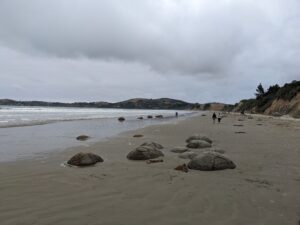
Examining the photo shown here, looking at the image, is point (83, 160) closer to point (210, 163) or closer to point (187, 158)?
point (187, 158)

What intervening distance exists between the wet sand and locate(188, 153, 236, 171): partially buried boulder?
1.36ft

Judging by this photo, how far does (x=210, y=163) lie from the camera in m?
10.9

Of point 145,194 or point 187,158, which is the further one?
point 187,158

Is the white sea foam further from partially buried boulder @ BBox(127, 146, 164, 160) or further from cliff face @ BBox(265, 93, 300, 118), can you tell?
cliff face @ BBox(265, 93, 300, 118)

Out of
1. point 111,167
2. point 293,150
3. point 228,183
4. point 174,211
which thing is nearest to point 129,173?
point 111,167

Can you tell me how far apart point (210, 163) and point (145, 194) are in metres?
3.65

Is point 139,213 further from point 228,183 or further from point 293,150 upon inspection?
point 293,150

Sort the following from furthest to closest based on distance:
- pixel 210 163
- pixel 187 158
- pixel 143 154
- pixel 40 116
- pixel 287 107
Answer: pixel 287 107 < pixel 40 116 < pixel 187 158 < pixel 143 154 < pixel 210 163

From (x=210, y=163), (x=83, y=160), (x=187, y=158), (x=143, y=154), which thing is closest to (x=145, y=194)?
(x=210, y=163)

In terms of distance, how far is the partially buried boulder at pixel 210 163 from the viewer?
425 inches

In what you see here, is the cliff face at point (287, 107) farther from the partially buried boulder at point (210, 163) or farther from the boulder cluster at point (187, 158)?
the partially buried boulder at point (210, 163)

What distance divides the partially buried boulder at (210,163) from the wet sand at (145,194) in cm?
41

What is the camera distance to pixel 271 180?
9547mm

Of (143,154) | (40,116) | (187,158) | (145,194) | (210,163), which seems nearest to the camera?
(145,194)
